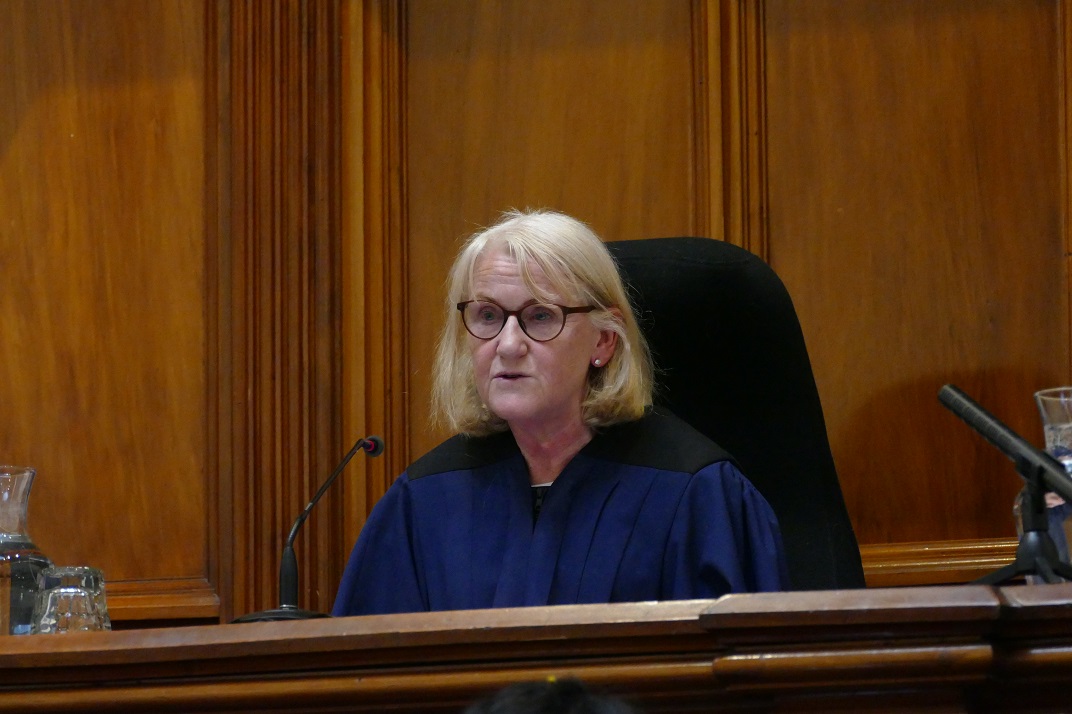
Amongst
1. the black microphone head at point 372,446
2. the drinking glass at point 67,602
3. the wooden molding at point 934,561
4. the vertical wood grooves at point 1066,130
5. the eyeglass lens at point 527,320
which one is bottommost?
the wooden molding at point 934,561

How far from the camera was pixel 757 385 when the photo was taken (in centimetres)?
245

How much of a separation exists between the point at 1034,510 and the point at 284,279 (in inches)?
80.8

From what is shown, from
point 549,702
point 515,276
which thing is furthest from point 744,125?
point 549,702

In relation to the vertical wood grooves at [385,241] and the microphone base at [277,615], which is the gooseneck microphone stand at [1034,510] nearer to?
the microphone base at [277,615]

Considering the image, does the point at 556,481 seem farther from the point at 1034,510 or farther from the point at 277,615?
the point at 1034,510

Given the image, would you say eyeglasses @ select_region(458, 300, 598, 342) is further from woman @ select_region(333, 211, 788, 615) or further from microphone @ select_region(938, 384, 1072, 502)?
microphone @ select_region(938, 384, 1072, 502)

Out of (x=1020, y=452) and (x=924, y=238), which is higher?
(x=924, y=238)

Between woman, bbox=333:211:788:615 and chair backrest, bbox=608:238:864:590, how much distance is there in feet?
0.29

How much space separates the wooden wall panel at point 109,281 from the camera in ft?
10.8

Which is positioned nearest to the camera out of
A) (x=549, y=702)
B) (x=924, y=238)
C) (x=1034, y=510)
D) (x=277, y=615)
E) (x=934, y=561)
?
(x=549, y=702)

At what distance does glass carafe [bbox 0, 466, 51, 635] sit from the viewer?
2.00 m

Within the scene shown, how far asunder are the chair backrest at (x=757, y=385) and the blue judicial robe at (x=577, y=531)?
0.11 meters

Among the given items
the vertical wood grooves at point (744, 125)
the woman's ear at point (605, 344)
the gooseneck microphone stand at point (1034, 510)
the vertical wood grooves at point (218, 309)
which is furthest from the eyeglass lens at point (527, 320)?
the vertical wood grooves at point (218, 309)

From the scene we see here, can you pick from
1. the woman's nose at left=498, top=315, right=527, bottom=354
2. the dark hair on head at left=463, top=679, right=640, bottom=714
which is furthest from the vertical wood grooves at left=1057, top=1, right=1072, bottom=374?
the dark hair on head at left=463, top=679, right=640, bottom=714
